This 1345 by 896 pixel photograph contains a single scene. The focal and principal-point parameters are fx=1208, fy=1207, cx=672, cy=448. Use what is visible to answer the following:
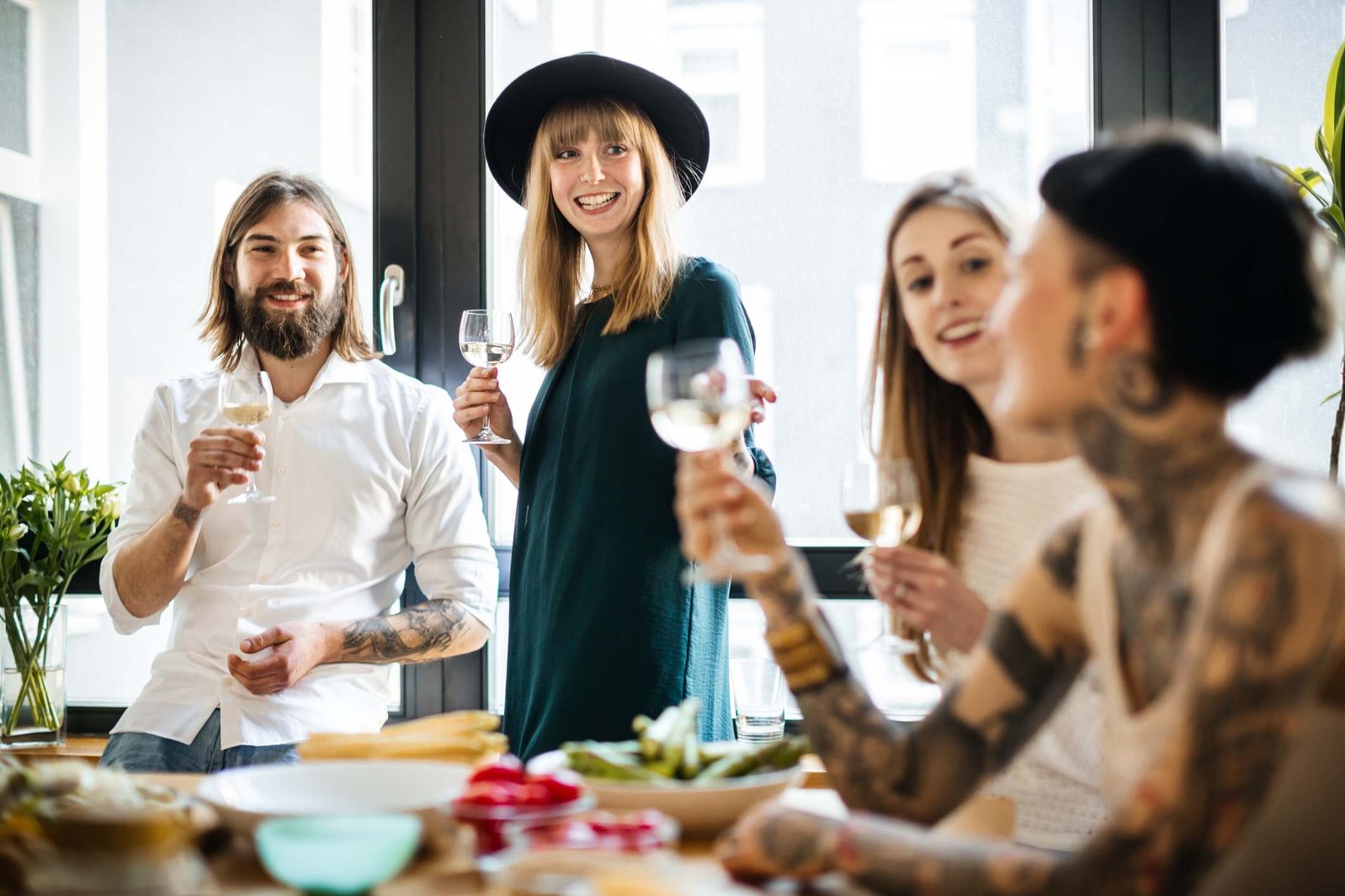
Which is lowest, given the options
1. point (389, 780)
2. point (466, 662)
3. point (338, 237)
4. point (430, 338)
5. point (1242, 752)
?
point (466, 662)

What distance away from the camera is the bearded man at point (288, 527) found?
2.56 m

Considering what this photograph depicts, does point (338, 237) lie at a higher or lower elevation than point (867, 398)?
higher

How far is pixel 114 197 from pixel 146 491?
3.58 ft

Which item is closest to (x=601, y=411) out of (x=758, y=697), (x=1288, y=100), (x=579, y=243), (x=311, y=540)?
(x=579, y=243)

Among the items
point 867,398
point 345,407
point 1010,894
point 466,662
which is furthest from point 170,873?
point 466,662

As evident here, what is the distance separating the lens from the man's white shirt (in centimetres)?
261

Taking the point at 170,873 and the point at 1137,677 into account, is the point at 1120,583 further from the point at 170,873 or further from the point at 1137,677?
the point at 170,873

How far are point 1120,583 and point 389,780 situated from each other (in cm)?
80

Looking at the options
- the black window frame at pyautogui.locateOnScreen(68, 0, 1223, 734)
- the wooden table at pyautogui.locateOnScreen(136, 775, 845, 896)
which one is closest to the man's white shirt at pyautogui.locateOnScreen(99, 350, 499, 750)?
the black window frame at pyautogui.locateOnScreen(68, 0, 1223, 734)

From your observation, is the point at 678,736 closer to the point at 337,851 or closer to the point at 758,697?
the point at 337,851

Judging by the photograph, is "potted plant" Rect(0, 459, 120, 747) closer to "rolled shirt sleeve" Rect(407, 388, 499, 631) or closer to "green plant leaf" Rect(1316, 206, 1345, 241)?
Result: "rolled shirt sleeve" Rect(407, 388, 499, 631)

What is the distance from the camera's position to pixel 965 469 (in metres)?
1.96

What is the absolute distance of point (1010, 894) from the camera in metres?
0.95

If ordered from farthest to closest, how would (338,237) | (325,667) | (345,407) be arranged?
1. (338,237)
2. (345,407)
3. (325,667)
